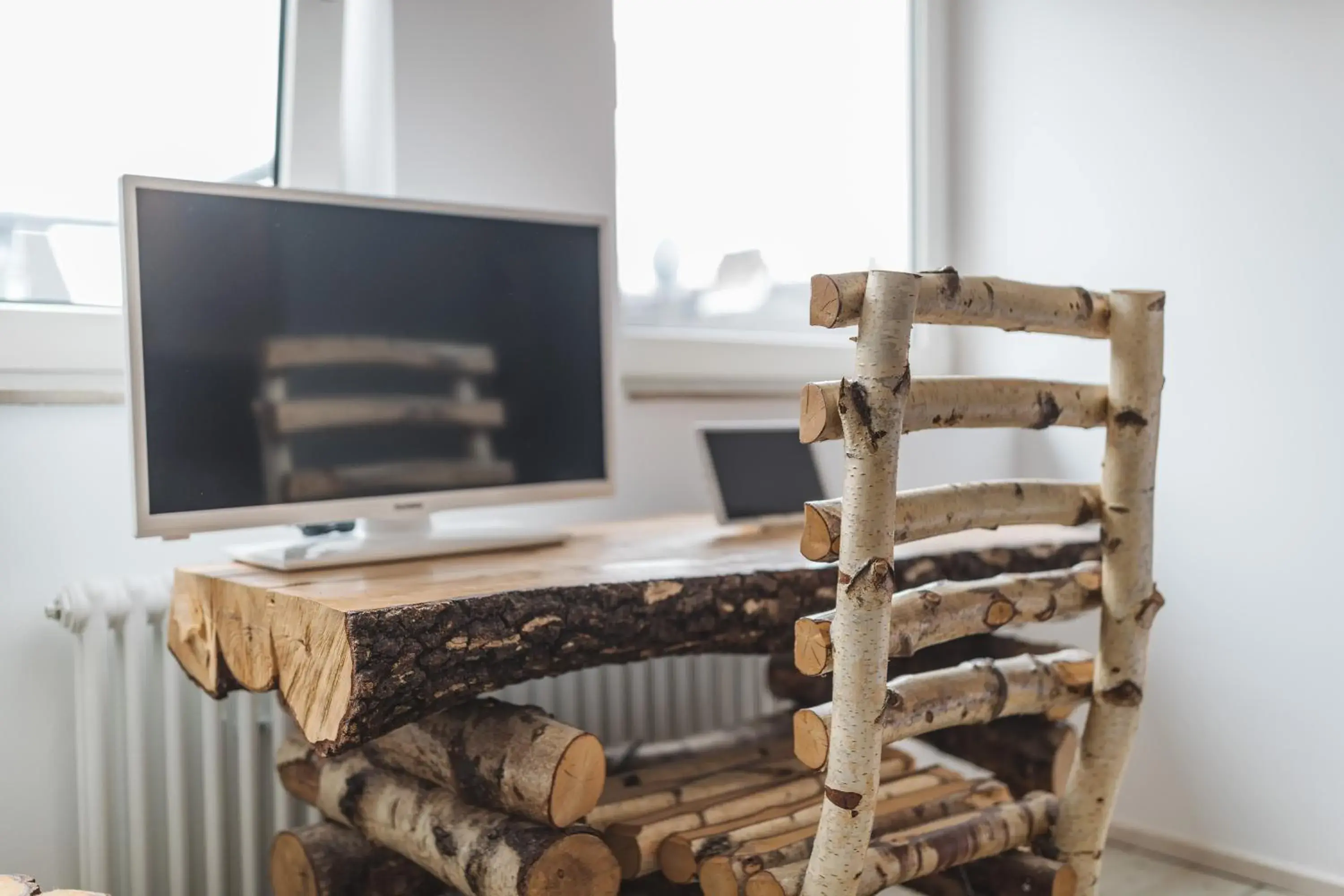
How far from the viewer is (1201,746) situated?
7.64ft

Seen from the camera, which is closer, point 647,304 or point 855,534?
point 855,534

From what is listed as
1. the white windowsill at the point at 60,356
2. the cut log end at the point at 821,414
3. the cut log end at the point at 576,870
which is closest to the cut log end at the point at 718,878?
the cut log end at the point at 576,870

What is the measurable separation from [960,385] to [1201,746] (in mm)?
1441

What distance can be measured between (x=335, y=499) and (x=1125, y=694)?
1013 millimetres

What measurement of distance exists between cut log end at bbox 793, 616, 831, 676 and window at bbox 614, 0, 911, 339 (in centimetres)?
123


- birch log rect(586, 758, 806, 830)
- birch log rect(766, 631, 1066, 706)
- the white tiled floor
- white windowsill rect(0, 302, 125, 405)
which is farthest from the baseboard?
white windowsill rect(0, 302, 125, 405)

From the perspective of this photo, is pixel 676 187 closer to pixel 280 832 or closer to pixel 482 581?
pixel 482 581

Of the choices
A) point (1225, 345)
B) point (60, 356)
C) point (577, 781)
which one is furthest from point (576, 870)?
point (1225, 345)

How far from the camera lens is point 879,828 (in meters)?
1.52

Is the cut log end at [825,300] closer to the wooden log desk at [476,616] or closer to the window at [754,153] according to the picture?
the wooden log desk at [476,616]

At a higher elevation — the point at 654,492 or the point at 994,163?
the point at 994,163

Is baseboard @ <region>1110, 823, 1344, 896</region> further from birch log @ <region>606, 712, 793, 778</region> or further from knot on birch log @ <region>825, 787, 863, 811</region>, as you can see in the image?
knot on birch log @ <region>825, 787, 863, 811</region>

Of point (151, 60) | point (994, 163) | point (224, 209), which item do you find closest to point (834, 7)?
point (994, 163)

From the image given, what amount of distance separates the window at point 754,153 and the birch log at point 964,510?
3.77 ft
